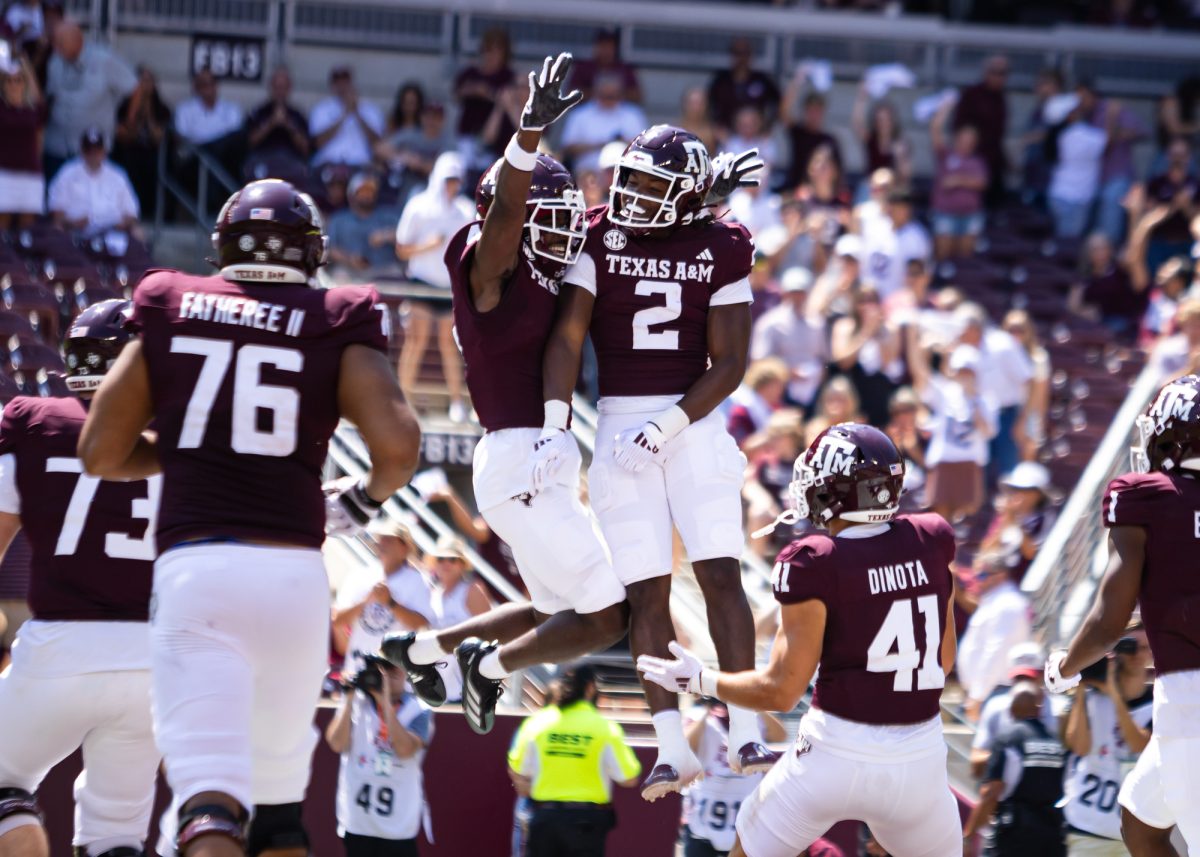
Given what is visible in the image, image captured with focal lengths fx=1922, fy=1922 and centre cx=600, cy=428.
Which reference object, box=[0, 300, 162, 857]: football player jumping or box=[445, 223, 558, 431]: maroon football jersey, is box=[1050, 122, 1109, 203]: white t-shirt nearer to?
box=[445, 223, 558, 431]: maroon football jersey

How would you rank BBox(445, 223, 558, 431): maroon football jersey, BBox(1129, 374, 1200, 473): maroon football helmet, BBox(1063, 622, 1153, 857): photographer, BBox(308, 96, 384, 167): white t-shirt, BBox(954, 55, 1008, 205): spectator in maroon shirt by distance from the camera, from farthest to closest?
BBox(954, 55, 1008, 205): spectator in maroon shirt → BBox(308, 96, 384, 167): white t-shirt → BBox(1063, 622, 1153, 857): photographer → BBox(445, 223, 558, 431): maroon football jersey → BBox(1129, 374, 1200, 473): maroon football helmet

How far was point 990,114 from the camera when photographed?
17.9m

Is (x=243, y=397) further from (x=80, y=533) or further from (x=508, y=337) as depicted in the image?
(x=508, y=337)

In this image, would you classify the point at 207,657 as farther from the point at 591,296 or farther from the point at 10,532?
A: the point at 591,296

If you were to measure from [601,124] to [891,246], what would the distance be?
276 cm

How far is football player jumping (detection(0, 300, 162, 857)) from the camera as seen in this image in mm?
6516

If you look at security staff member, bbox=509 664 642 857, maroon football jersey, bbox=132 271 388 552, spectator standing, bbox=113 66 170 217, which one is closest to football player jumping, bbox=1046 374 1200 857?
maroon football jersey, bbox=132 271 388 552

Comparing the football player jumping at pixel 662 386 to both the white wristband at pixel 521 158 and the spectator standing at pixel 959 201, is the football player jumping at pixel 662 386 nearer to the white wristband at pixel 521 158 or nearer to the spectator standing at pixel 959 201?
the white wristband at pixel 521 158

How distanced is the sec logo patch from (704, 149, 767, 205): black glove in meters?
0.39

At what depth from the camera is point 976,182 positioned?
16969mm

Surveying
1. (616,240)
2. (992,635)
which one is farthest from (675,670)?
(992,635)

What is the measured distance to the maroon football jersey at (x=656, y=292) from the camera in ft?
23.0

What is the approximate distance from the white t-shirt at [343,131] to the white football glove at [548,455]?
366 inches

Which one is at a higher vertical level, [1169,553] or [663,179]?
[663,179]
